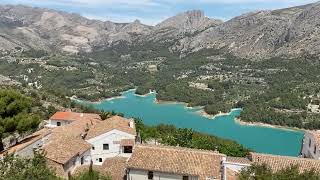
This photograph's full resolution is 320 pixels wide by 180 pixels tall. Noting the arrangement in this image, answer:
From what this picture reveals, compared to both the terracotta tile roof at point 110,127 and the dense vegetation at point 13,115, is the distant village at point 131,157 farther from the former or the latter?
the dense vegetation at point 13,115

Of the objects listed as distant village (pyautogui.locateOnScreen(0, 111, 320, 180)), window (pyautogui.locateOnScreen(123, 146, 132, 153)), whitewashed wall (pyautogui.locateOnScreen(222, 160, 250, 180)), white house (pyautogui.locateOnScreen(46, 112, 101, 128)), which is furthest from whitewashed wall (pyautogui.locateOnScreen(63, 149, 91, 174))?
white house (pyautogui.locateOnScreen(46, 112, 101, 128))

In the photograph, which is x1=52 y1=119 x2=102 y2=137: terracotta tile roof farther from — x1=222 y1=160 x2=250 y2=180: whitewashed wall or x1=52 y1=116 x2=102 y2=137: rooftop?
x1=222 y1=160 x2=250 y2=180: whitewashed wall

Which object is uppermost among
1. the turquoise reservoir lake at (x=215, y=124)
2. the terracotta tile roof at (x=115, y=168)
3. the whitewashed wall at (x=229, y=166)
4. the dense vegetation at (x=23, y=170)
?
the dense vegetation at (x=23, y=170)

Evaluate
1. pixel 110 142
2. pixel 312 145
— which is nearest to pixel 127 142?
pixel 110 142

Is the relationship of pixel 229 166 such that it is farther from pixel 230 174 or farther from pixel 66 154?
pixel 66 154

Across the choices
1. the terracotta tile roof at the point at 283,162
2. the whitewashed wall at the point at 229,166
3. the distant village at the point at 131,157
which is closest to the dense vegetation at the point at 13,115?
the distant village at the point at 131,157

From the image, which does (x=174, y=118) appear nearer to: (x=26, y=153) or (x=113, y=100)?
(x=113, y=100)

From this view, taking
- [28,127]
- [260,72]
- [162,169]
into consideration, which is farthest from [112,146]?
[260,72]
